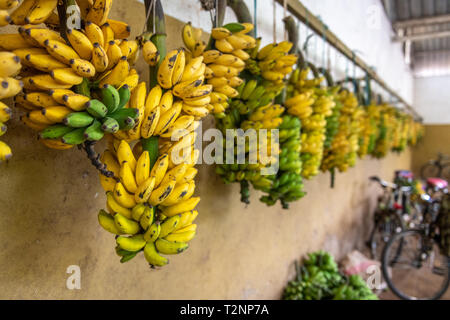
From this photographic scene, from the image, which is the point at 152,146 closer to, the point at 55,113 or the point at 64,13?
the point at 55,113

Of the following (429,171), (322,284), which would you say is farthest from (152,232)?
(429,171)

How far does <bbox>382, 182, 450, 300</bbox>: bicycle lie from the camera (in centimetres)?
279

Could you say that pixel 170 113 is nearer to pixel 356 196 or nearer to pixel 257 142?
pixel 257 142

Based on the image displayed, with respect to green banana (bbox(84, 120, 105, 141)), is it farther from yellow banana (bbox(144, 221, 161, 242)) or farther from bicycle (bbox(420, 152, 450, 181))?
bicycle (bbox(420, 152, 450, 181))

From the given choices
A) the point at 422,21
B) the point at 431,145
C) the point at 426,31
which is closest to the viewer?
the point at 422,21

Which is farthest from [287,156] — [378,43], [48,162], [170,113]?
[378,43]

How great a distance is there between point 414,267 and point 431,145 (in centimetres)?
651

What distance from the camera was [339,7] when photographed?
2.81m

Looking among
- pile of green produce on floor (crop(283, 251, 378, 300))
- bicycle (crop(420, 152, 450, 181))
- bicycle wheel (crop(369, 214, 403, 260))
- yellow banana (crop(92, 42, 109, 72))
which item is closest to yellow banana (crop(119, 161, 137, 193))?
yellow banana (crop(92, 42, 109, 72))

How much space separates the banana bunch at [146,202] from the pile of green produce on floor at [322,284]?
1614 mm

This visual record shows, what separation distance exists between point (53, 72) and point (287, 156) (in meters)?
0.94

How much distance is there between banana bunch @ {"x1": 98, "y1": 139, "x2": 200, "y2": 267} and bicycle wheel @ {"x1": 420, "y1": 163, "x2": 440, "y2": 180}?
8.85m

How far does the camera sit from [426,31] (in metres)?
6.56

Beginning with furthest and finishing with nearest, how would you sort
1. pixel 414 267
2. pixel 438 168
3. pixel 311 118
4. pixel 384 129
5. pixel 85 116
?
pixel 438 168
pixel 384 129
pixel 414 267
pixel 311 118
pixel 85 116
